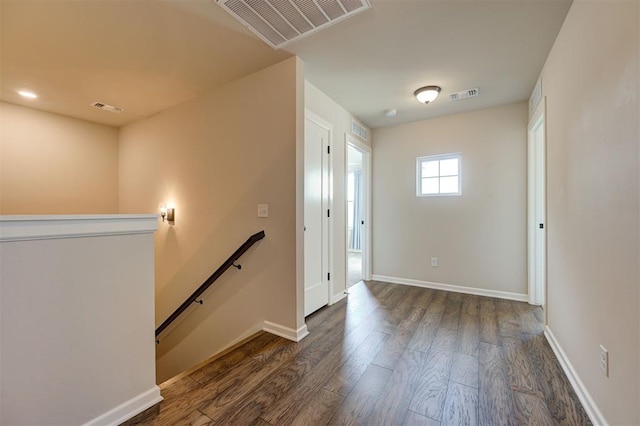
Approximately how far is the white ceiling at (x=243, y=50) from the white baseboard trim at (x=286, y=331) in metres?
2.47

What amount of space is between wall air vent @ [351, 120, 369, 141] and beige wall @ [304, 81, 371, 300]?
0.34ft

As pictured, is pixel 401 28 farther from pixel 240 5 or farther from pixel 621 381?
pixel 621 381

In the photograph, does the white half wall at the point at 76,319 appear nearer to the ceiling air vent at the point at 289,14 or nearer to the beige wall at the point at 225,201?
the beige wall at the point at 225,201

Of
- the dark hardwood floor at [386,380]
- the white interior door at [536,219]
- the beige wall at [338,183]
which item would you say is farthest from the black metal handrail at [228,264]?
the white interior door at [536,219]

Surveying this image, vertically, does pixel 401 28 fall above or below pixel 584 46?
above

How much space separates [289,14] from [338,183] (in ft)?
6.55

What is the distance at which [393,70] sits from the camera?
2.60 m

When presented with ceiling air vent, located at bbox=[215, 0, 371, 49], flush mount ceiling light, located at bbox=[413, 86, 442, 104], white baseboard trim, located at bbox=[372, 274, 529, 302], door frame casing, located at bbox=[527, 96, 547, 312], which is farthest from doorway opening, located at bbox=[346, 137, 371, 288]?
door frame casing, located at bbox=[527, 96, 547, 312]

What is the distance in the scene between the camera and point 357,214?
768 centimetres

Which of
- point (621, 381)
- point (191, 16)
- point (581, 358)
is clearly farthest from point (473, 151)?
point (191, 16)

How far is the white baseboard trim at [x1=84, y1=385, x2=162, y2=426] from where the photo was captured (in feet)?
4.63

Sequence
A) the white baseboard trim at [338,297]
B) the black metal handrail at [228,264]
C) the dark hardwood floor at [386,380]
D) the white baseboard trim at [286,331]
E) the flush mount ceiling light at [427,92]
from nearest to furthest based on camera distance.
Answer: the dark hardwood floor at [386,380], the white baseboard trim at [286,331], the black metal handrail at [228,264], the flush mount ceiling light at [427,92], the white baseboard trim at [338,297]

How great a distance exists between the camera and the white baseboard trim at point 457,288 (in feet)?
11.2

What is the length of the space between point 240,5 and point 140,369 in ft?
7.89
